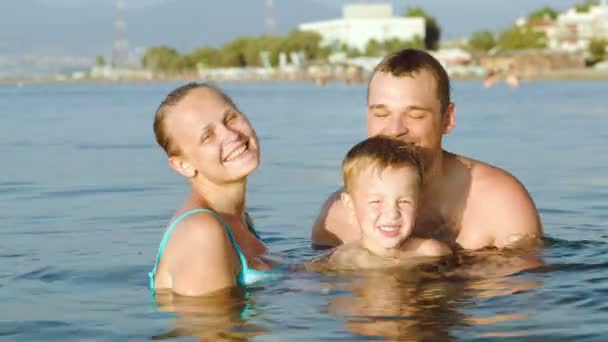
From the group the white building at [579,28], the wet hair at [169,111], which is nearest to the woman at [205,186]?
the wet hair at [169,111]

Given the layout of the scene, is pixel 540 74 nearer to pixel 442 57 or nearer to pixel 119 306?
pixel 442 57

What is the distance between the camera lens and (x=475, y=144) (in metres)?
20.2

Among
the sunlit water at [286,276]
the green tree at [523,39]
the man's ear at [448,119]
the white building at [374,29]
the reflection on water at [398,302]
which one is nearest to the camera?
the reflection on water at [398,302]

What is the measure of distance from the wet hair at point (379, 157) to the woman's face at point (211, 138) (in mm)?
558

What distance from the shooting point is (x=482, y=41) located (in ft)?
603

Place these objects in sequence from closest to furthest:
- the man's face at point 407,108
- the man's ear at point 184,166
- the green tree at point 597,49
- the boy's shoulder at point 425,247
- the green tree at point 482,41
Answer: the man's ear at point 184,166
the boy's shoulder at point 425,247
the man's face at point 407,108
the green tree at point 597,49
the green tree at point 482,41

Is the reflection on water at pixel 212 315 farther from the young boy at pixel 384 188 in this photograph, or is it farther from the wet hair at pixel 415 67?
the wet hair at pixel 415 67

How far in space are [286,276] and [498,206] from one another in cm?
152

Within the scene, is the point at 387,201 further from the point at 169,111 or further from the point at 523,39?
the point at 523,39

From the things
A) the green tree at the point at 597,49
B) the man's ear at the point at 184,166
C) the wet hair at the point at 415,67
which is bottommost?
the green tree at the point at 597,49

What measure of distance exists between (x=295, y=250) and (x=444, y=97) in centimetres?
212

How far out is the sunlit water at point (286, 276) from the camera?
230 inches

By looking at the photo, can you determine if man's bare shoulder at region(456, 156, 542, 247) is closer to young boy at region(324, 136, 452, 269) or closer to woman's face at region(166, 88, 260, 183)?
young boy at region(324, 136, 452, 269)

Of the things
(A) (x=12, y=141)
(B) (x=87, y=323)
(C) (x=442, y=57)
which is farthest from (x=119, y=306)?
(C) (x=442, y=57)
